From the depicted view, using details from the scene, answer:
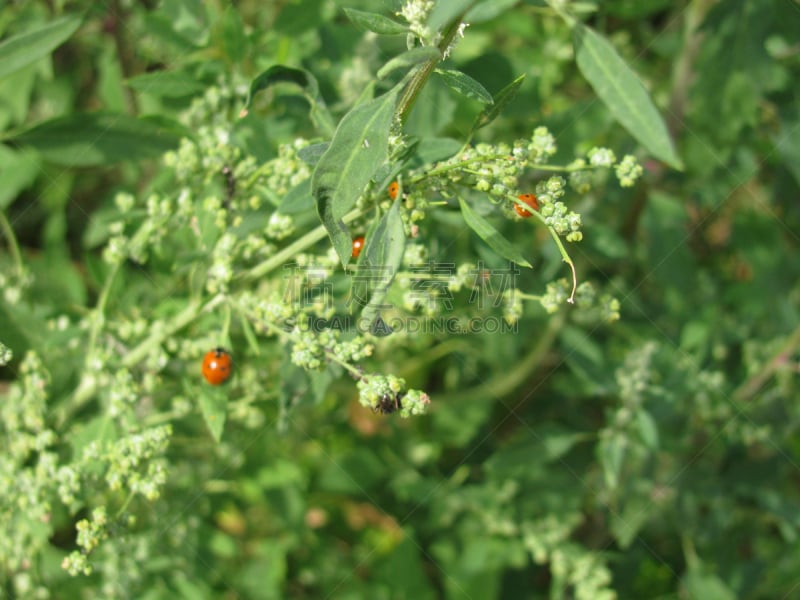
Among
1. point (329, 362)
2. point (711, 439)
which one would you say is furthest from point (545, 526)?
point (329, 362)

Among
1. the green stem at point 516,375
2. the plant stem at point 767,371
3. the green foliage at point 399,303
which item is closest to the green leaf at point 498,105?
the green foliage at point 399,303

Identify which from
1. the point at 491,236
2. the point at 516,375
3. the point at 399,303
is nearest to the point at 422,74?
the point at 491,236

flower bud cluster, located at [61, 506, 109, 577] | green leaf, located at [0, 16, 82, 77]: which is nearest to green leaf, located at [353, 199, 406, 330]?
flower bud cluster, located at [61, 506, 109, 577]

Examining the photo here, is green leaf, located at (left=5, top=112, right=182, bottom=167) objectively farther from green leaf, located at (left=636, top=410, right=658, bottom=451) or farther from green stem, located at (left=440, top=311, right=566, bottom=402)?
green leaf, located at (left=636, top=410, right=658, bottom=451)

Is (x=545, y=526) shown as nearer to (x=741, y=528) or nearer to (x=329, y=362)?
(x=741, y=528)

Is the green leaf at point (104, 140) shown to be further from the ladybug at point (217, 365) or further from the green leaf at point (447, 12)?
the green leaf at point (447, 12)

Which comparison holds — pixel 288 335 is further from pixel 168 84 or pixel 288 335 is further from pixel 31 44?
pixel 31 44
